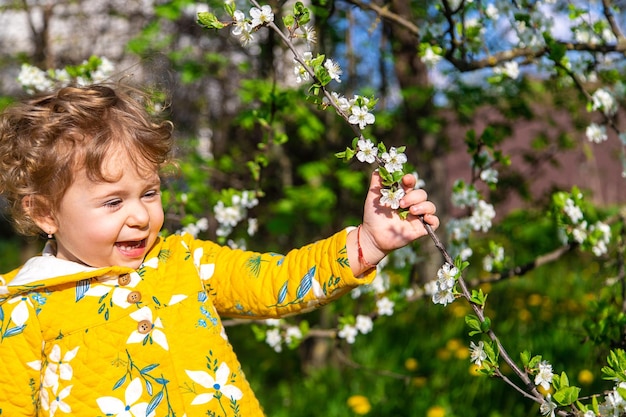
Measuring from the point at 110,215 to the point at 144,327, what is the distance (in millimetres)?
288

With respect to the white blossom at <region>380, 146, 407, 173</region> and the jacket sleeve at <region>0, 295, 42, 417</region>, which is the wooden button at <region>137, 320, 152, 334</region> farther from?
the white blossom at <region>380, 146, 407, 173</region>

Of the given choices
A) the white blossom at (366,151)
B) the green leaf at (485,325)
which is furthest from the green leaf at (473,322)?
the white blossom at (366,151)

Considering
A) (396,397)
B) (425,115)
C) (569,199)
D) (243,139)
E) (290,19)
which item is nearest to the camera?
(290,19)

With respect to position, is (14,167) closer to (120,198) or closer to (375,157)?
(120,198)

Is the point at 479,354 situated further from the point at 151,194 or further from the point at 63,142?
the point at 63,142

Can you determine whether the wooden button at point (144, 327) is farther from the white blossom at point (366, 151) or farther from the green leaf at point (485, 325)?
the green leaf at point (485, 325)

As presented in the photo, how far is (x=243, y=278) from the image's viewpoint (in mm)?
1796

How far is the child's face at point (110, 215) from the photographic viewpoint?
5.28 feet

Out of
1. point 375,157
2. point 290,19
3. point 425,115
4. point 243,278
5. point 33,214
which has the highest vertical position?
point 290,19

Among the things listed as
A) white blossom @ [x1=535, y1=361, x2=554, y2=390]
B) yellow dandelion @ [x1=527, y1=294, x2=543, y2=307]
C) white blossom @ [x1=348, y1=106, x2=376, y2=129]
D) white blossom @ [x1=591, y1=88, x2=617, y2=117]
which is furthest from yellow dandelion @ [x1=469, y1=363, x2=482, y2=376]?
yellow dandelion @ [x1=527, y1=294, x2=543, y2=307]

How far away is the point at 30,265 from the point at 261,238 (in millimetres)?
3195

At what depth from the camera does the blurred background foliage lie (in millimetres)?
2928

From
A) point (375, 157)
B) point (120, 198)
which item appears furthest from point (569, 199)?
point (120, 198)

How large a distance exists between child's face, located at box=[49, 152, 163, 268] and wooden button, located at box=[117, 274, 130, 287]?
0.11 feet
